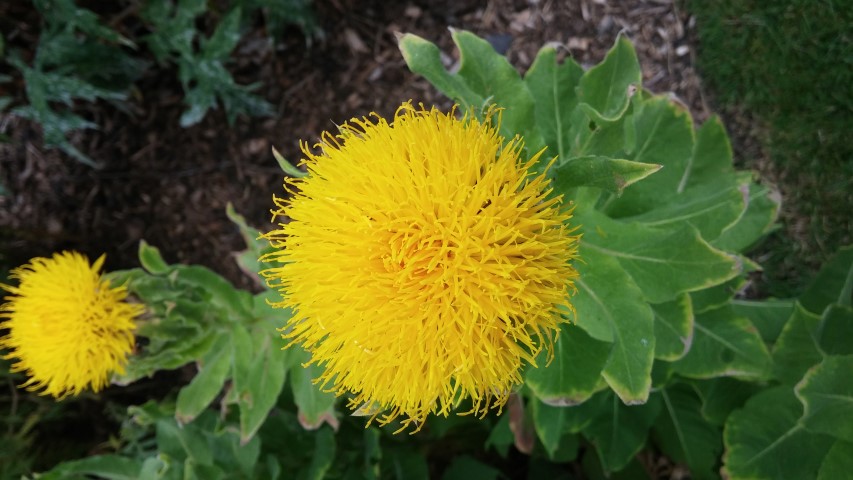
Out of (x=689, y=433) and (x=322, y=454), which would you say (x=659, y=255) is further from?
(x=322, y=454)

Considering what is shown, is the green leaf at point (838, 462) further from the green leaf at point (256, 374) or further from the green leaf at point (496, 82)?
the green leaf at point (256, 374)

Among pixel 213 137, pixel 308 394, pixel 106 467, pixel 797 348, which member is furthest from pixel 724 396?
pixel 213 137

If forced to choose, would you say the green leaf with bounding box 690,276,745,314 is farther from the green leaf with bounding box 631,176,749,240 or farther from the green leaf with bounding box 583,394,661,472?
the green leaf with bounding box 583,394,661,472

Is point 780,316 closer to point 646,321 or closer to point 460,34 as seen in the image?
point 646,321

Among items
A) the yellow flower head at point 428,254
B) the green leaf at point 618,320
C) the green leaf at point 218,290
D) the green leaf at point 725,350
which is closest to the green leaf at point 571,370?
the green leaf at point 618,320

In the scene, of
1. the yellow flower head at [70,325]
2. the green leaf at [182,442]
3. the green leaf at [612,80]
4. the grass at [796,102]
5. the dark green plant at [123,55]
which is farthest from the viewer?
the dark green plant at [123,55]

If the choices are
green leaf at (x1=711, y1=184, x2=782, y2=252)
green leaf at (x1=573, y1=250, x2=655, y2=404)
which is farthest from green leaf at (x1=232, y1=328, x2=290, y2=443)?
green leaf at (x1=711, y1=184, x2=782, y2=252)

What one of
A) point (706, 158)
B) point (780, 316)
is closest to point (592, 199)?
point (706, 158)
